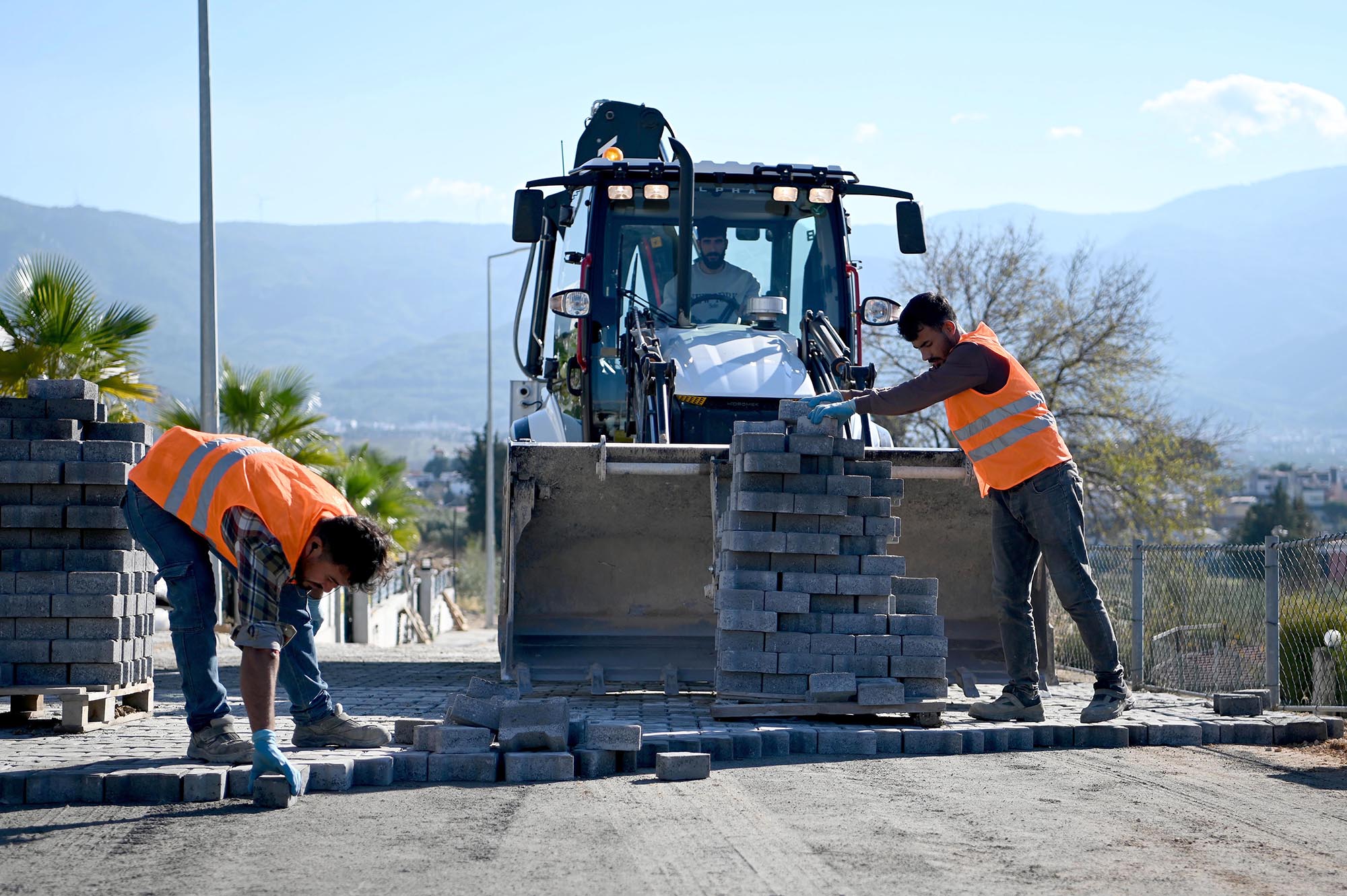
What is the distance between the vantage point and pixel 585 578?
361 inches

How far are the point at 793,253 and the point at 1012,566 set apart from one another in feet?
10.7

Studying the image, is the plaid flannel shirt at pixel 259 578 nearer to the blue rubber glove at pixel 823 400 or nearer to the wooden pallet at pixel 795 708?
the wooden pallet at pixel 795 708

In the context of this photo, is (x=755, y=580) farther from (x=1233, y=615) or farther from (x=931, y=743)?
(x=1233, y=615)

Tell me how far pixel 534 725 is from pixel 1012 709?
2682 millimetres

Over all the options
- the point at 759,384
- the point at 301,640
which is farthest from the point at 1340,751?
the point at 301,640

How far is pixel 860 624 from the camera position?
745 centimetres

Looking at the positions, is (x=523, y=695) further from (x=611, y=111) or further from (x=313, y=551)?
(x=611, y=111)

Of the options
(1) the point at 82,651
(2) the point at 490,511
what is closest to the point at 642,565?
(1) the point at 82,651

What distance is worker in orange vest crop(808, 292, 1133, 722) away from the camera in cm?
742

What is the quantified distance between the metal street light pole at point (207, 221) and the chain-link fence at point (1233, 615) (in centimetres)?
962

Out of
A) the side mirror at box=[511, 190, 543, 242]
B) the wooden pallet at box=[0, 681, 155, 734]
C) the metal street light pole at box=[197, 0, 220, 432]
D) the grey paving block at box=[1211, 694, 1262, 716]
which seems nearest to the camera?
the wooden pallet at box=[0, 681, 155, 734]

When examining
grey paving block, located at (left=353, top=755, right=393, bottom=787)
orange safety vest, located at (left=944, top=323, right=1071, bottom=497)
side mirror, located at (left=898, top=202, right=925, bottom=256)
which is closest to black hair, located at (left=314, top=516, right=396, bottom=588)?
grey paving block, located at (left=353, top=755, right=393, bottom=787)

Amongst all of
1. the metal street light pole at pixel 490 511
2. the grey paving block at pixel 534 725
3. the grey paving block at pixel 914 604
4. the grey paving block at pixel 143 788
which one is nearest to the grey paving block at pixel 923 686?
the grey paving block at pixel 914 604

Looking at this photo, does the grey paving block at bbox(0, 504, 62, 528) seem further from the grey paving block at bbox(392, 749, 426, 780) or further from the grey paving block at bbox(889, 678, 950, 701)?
the grey paving block at bbox(889, 678, 950, 701)
